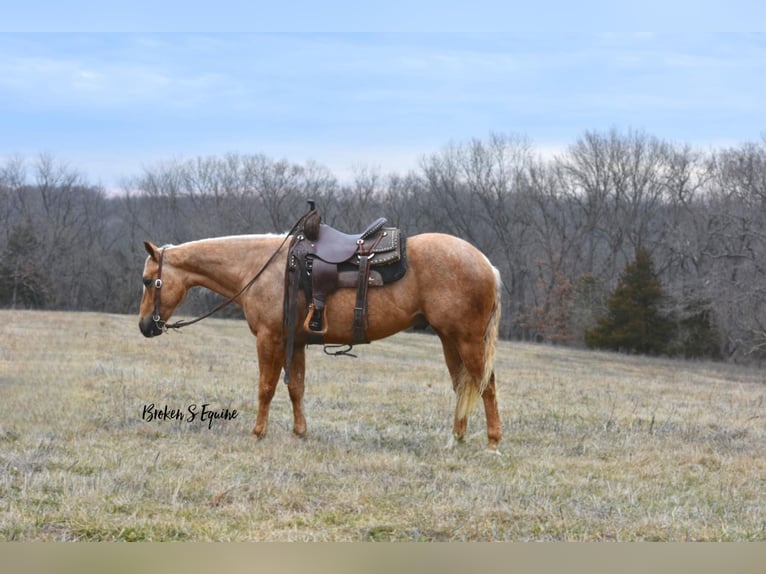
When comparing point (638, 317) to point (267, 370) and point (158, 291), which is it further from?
point (158, 291)

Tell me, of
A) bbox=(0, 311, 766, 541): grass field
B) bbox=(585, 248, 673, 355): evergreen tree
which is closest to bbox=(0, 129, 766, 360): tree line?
bbox=(585, 248, 673, 355): evergreen tree

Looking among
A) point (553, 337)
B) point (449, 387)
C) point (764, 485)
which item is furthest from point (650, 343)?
point (764, 485)

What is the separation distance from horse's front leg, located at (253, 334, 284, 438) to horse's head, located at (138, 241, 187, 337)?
42.2 inches

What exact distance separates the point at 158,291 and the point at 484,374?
3500mm

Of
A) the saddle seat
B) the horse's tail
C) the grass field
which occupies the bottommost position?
the grass field

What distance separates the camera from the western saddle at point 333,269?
24.6 ft

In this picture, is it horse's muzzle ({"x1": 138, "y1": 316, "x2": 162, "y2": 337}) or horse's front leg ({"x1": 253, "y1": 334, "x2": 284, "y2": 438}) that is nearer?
horse's front leg ({"x1": 253, "y1": 334, "x2": 284, "y2": 438})

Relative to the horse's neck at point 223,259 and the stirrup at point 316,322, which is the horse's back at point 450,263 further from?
the horse's neck at point 223,259

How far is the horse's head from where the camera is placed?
801cm

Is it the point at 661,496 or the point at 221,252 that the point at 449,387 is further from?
the point at 661,496

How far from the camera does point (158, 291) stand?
26.3ft

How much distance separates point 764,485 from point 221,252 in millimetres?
5647

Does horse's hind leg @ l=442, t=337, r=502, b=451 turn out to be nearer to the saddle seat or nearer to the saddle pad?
the saddle pad

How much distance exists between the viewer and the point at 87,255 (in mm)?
39062
